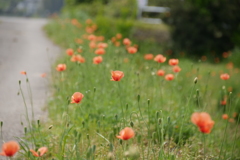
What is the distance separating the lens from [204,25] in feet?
32.0

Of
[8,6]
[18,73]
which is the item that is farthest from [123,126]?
[8,6]

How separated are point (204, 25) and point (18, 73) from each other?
6.83 metres

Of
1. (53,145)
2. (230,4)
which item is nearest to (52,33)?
(230,4)

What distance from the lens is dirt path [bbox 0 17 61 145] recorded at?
2.99 m

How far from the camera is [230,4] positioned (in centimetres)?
960

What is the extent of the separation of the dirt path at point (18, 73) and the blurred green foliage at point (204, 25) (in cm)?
427

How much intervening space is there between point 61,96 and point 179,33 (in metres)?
7.27

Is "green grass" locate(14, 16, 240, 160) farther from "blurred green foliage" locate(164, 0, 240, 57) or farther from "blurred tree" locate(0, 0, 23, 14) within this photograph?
"blurred tree" locate(0, 0, 23, 14)

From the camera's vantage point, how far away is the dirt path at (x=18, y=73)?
2.99 metres

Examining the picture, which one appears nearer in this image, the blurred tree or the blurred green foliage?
the blurred green foliage

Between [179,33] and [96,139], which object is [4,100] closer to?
[96,139]

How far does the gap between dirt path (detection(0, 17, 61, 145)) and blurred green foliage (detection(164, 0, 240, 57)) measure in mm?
4265

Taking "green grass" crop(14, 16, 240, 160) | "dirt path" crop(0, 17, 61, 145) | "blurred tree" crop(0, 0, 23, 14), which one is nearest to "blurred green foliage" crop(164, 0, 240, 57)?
"dirt path" crop(0, 17, 61, 145)

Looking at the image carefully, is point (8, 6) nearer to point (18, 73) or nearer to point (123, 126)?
point (18, 73)
